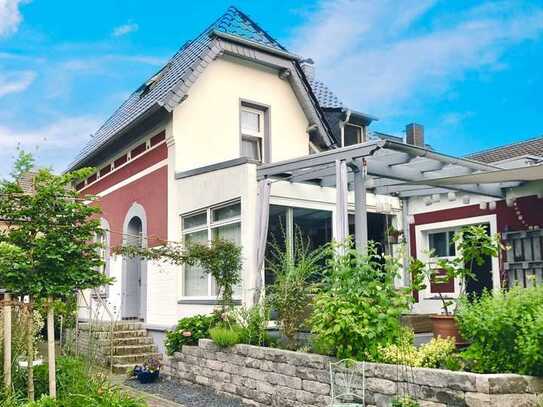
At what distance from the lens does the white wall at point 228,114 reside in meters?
12.2

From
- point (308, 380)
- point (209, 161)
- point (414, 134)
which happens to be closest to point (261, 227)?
point (308, 380)

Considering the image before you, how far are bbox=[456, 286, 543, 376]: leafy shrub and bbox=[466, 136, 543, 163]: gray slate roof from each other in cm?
1007

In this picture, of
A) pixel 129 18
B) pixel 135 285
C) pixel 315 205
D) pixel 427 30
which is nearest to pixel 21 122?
pixel 129 18

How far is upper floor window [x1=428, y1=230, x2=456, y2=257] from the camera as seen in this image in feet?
39.6

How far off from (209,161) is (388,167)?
459cm

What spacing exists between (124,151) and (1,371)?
8032mm

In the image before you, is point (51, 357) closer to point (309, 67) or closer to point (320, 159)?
point (320, 159)

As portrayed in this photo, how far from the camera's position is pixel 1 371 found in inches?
271

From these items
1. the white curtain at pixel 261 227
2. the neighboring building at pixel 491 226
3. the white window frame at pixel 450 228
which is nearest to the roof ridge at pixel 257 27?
the neighboring building at pixel 491 226

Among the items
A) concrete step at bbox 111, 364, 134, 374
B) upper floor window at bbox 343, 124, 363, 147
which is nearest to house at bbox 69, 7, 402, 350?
upper floor window at bbox 343, 124, 363, 147

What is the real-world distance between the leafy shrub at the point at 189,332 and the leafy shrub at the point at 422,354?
14.0 feet

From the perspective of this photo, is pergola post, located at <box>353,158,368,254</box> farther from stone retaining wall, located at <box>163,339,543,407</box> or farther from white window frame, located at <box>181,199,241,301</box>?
white window frame, located at <box>181,199,241,301</box>

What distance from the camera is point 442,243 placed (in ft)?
40.1

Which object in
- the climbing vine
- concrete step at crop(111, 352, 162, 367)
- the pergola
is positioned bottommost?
concrete step at crop(111, 352, 162, 367)
